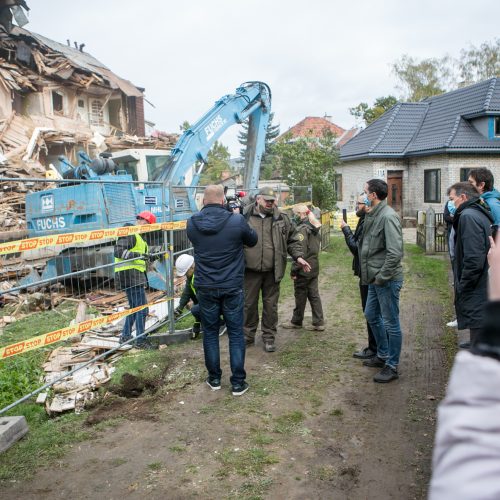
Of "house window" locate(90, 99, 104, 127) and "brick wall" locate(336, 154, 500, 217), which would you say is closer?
"brick wall" locate(336, 154, 500, 217)

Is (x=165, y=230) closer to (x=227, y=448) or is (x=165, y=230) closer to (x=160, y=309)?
(x=160, y=309)

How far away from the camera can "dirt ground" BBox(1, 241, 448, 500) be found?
329 cm

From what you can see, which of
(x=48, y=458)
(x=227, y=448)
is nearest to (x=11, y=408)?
(x=48, y=458)

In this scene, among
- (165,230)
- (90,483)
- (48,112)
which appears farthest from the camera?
(48,112)

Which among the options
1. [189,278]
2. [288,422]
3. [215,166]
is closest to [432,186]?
[189,278]

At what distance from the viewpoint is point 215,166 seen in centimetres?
4341

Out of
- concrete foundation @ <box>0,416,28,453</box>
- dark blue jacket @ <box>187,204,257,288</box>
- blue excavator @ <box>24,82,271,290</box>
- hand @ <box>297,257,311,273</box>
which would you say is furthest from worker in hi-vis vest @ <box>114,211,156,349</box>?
concrete foundation @ <box>0,416,28,453</box>

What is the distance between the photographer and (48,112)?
2353 centimetres

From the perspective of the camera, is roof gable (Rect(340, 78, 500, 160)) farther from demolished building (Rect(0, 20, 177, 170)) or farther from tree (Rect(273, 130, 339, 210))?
demolished building (Rect(0, 20, 177, 170))

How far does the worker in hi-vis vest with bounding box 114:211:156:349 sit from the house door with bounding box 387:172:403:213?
18790mm

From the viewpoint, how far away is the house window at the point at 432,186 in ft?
70.2

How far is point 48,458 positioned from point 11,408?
1077 millimetres

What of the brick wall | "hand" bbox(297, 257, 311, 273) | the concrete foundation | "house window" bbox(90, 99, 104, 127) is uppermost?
"house window" bbox(90, 99, 104, 127)

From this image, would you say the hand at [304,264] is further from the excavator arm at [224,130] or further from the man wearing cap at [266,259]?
the excavator arm at [224,130]
